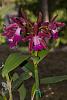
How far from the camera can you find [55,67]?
8.55 m

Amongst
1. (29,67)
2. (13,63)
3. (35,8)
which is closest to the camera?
(13,63)

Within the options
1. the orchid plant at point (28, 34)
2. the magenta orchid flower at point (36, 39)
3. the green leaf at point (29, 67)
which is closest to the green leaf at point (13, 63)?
the orchid plant at point (28, 34)

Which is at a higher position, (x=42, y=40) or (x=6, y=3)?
(x=42, y=40)

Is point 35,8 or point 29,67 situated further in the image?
point 35,8

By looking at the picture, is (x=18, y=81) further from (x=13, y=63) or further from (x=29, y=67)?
(x=13, y=63)

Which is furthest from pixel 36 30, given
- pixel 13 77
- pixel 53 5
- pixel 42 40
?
pixel 53 5

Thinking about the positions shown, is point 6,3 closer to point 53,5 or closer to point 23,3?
point 23,3

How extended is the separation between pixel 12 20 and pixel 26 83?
4076 mm

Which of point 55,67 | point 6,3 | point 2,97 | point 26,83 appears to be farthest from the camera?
point 6,3

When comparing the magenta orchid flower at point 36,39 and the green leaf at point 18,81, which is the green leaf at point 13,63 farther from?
the green leaf at point 18,81

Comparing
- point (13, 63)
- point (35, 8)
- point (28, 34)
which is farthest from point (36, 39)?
point (35, 8)

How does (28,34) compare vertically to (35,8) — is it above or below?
above

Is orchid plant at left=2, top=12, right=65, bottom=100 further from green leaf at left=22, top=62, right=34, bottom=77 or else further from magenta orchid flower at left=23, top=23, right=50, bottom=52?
green leaf at left=22, top=62, right=34, bottom=77

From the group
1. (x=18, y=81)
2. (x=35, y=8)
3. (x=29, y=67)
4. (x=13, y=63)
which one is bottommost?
(x=35, y=8)
